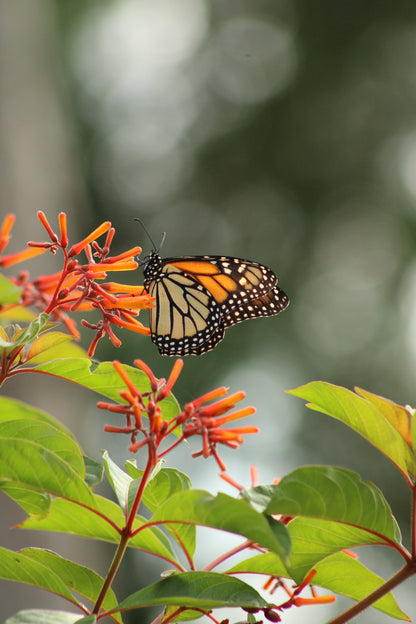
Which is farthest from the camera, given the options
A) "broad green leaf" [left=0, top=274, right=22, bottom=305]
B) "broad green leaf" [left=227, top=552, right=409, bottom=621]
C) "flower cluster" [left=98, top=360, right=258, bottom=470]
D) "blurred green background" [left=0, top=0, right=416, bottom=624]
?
"blurred green background" [left=0, top=0, right=416, bottom=624]

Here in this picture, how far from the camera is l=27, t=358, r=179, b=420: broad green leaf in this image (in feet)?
2.44

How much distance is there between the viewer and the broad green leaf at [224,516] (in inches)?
19.7

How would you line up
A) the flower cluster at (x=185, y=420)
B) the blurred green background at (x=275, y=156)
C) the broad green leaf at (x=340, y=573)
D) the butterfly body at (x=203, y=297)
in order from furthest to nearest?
1. the blurred green background at (x=275, y=156)
2. the butterfly body at (x=203, y=297)
3. the broad green leaf at (x=340, y=573)
4. the flower cluster at (x=185, y=420)

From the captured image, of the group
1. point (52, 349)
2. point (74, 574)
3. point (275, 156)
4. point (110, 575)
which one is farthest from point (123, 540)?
point (275, 156)

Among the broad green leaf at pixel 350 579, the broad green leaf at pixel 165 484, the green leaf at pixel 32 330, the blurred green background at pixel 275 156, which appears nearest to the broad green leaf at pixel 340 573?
the broad green leaf at pixel 350 579

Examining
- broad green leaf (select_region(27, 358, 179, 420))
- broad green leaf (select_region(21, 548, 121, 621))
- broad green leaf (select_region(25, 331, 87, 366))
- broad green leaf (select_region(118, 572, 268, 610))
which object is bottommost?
broad green leaf (select_region(21, 548, 121, 621))

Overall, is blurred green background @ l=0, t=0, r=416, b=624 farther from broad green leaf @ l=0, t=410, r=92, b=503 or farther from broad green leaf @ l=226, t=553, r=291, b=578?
broad green leaf @ l=0, t=410, r=92, b=503

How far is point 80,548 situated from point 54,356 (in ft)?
10.1

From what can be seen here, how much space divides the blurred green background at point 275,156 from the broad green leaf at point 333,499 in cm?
463

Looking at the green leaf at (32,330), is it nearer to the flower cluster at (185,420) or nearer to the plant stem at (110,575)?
the flower cluster at (185,420)

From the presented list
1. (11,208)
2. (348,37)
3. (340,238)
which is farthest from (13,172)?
(348,37)

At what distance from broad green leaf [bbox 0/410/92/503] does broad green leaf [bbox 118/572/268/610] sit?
0.11m

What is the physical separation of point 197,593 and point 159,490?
183 mm

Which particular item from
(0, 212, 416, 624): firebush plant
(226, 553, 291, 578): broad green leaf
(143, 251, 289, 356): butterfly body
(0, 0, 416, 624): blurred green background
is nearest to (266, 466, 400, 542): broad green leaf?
(0, 212, 416, 624): firebush plant
